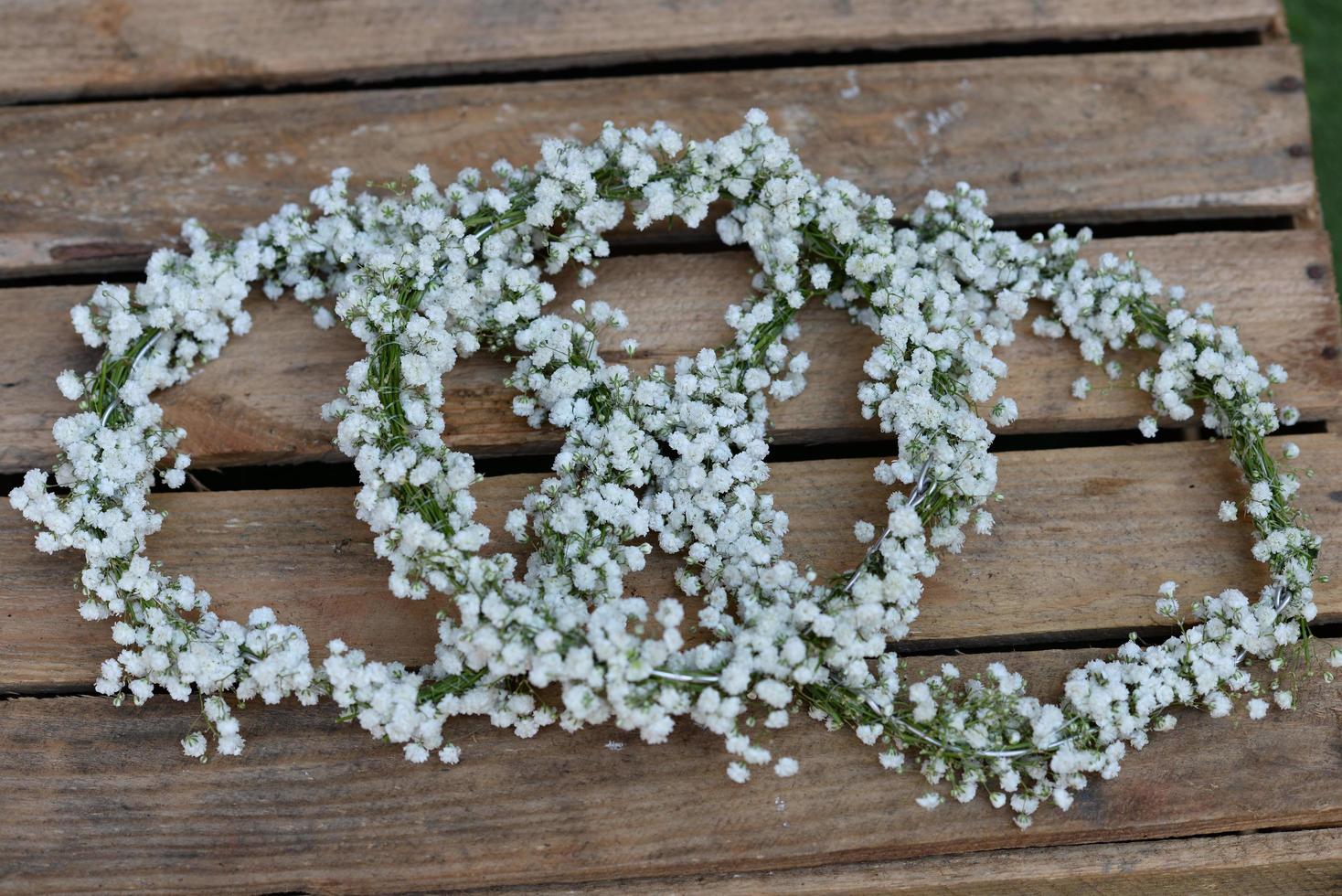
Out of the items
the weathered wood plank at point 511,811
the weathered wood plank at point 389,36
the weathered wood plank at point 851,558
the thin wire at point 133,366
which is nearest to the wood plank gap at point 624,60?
the weathered wood plank at point 389,36

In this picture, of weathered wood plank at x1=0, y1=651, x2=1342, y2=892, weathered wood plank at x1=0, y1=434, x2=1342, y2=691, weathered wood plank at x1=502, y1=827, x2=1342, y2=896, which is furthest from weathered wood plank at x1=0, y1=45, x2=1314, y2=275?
weathered wood plank at x1=502, y1=827, x2=1342, y2=896

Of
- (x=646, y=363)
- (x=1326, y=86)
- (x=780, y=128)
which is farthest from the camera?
(x=1326, y=86)

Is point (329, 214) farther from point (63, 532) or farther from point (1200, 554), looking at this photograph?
point (1200, 554)

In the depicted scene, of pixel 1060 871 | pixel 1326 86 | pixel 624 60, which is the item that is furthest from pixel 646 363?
pixel 1326 86

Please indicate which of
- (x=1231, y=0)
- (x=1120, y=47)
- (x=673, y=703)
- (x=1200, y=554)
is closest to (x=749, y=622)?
(x=673, y=703)

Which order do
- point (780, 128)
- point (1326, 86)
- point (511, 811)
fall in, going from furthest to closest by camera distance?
point (1326, 86) → point (780, 128) → point (511, 811)

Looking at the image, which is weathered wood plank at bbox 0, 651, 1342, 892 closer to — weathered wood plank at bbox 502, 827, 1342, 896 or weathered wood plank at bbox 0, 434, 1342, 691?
weathered wood plank at bbox 502, 827, 1342, 896

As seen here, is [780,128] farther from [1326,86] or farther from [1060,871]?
[1326,86]
